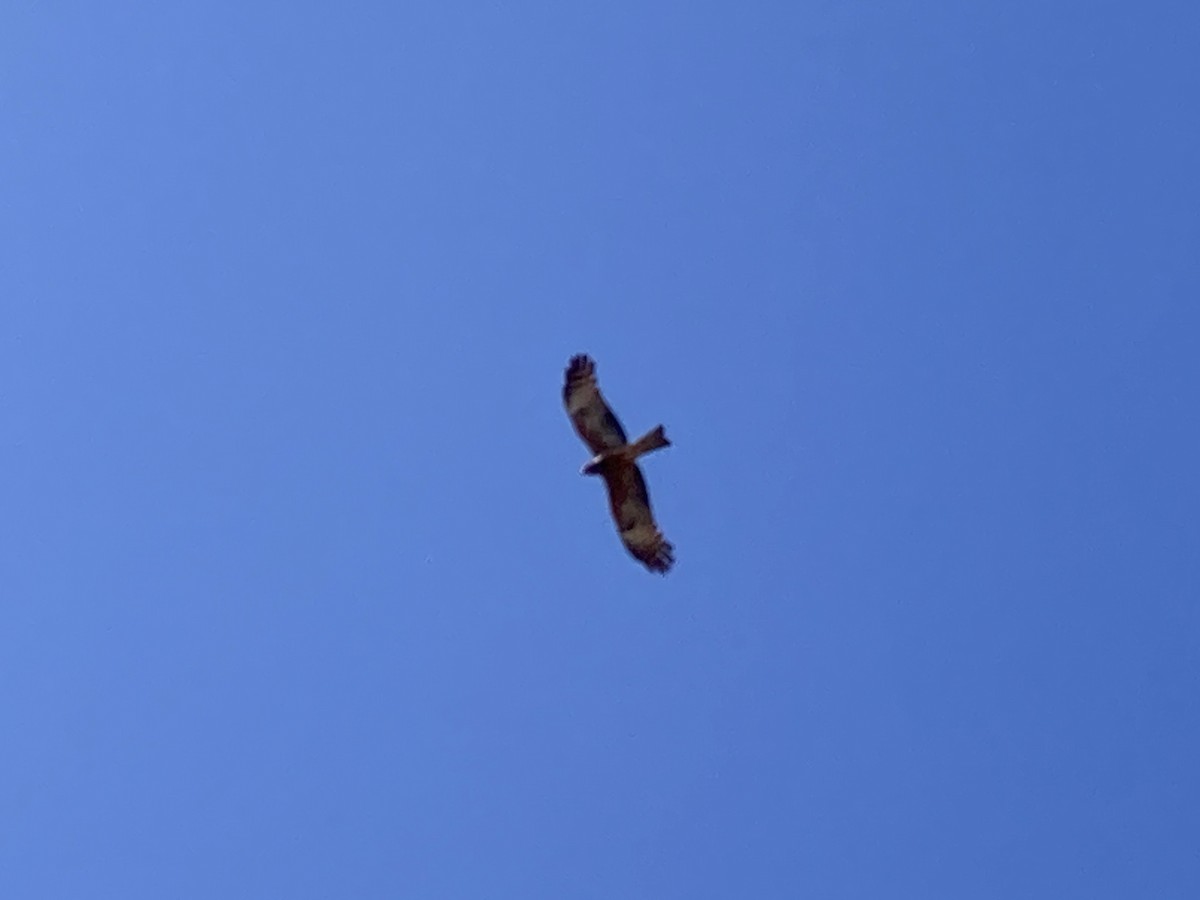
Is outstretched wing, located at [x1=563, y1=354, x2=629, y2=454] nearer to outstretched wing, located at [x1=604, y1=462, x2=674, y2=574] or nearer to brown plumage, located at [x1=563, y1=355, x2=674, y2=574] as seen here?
brown plumage, located at [x1=563, y1=355, x2=674, y2=574]

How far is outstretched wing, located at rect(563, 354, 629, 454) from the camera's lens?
70.7 ft

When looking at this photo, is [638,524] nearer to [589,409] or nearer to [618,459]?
[618,459]

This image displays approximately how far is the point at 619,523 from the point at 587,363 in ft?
7.31

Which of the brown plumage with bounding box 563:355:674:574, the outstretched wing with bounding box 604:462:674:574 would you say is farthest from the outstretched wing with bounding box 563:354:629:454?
the outstretched wing with bounding box 604:462:674:574

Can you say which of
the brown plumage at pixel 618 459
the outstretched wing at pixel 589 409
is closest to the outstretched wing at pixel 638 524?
the brown plumage at pixel 618 459

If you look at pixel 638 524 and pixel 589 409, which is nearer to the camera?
pixel 589 409

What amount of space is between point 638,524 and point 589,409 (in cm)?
179

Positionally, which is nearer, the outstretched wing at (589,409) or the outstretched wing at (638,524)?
the outstretched wing at (589,409)

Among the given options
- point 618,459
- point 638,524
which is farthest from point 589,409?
point 638,524

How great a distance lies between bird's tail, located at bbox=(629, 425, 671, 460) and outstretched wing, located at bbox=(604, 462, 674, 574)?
0.72 m

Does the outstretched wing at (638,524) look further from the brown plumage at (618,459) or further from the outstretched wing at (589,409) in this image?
the outstretched wing at (589,409)

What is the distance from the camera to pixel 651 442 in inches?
845

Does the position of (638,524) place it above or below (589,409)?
below

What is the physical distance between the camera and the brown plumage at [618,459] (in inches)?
849
